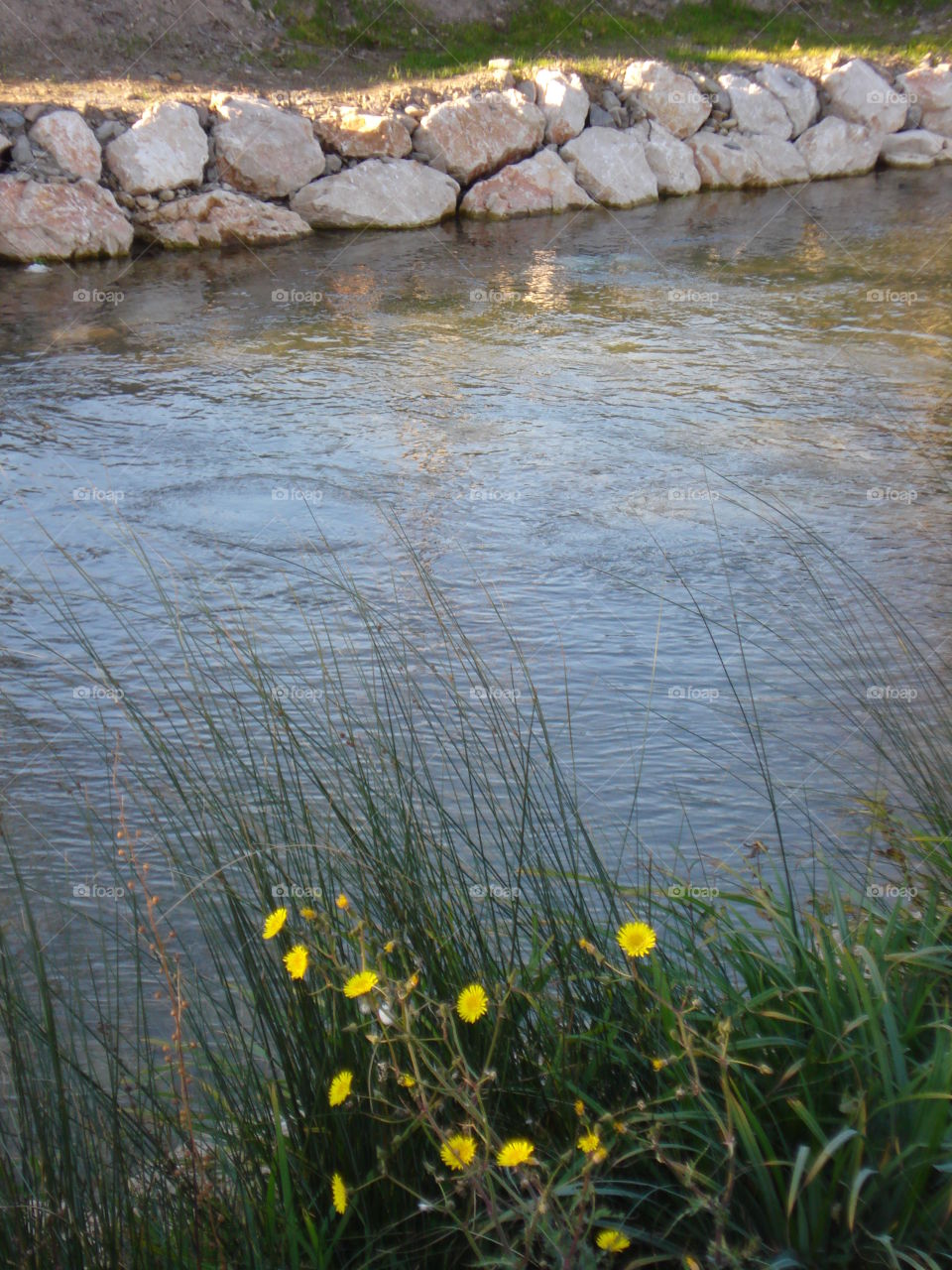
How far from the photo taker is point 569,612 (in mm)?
4090

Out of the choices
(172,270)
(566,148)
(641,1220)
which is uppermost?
(566,148)

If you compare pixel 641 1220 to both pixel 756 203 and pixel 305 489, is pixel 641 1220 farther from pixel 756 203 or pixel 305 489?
pixel 756 203

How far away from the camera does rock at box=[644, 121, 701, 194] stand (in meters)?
12.3

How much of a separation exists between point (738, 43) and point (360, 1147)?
17102 millimetres

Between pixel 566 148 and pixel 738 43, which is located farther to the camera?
pixel 738 43

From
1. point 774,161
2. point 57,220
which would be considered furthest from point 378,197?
point 774,161

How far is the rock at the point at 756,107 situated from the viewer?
13.1 metres

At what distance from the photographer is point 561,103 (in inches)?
453

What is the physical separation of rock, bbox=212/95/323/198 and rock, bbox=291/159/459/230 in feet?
0.53

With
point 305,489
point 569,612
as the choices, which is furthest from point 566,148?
point 569,612

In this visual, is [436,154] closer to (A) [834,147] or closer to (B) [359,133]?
(B) [359,133]

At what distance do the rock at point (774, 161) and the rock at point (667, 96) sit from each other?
0.69 meters

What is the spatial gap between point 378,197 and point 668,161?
3330 mm

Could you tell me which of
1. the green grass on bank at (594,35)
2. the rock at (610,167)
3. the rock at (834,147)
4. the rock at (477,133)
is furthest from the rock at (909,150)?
the rock at (477,133)
